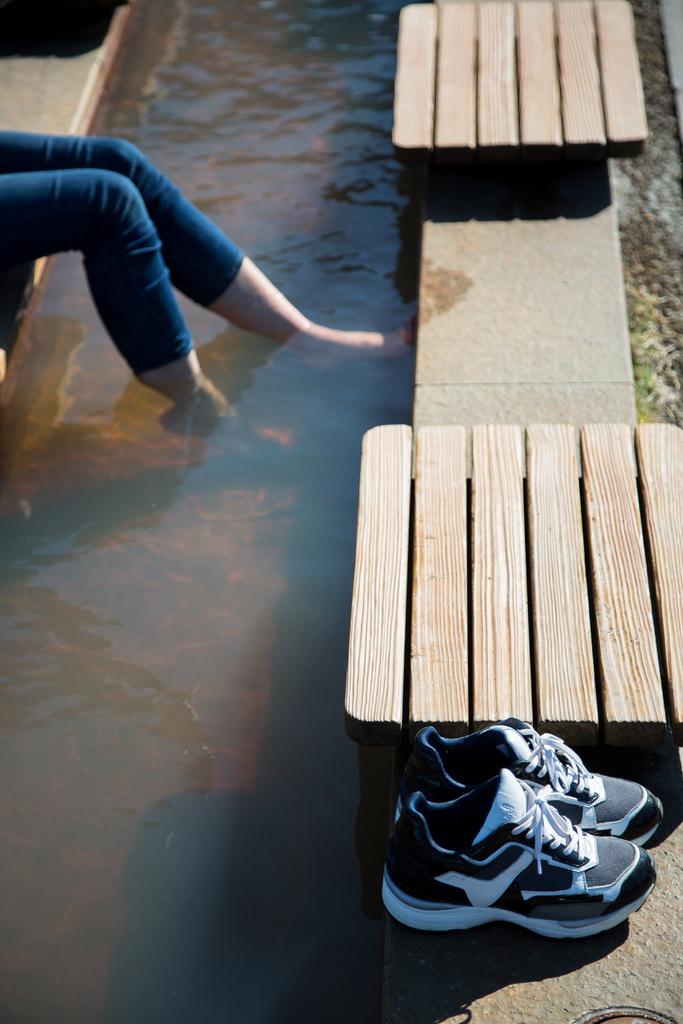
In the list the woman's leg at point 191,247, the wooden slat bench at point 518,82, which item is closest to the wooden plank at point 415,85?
the wooden slat bench at point 518,82

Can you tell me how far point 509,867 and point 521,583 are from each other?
64 cm

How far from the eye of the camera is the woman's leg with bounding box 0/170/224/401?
286 centimetres

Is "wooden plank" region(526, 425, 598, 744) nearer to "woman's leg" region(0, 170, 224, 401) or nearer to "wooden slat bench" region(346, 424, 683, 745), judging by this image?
"wooden slat bench" region(346, 424, 683, 745)

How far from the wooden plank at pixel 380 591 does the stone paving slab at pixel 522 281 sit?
17.3 inches

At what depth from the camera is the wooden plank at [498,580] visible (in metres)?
2.10

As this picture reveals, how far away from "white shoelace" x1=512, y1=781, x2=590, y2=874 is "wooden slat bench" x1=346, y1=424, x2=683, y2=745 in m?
0.22

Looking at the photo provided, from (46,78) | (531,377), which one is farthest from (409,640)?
(46,78)

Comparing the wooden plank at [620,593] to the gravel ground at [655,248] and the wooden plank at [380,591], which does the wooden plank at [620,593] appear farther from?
the gravel ground at [655,248]

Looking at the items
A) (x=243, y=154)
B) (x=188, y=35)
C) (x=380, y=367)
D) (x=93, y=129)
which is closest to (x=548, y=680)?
(x=380, y=367)

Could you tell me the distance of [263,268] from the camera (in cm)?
383

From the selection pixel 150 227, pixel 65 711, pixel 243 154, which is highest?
pixel 150 227

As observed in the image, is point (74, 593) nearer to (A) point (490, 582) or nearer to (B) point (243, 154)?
(A) point (490, 582)

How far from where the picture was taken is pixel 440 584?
2.29 metres

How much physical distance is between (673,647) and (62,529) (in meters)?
1.73
